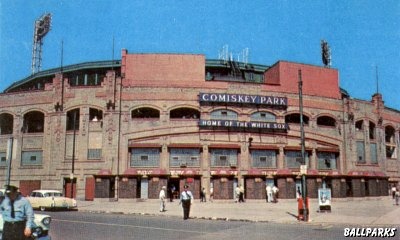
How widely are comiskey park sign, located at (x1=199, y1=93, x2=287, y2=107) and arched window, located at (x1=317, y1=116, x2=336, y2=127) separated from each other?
6.31 metres

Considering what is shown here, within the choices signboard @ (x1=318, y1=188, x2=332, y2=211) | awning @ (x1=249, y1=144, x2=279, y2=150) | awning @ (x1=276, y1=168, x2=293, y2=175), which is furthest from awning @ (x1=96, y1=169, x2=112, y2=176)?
signboard @ (x1=318, y1=188, x2=332, y2=211)

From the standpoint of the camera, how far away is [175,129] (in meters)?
42.8

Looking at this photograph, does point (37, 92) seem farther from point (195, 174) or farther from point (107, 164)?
point (195, 174)

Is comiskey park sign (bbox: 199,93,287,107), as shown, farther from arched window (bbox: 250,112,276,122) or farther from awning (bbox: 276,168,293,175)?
awning (bbox: 276,168,293,175)

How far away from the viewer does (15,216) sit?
8578 millimetres

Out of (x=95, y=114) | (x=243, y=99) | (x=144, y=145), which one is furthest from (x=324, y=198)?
(x=95, y=114)

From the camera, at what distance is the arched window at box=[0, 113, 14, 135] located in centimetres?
4733

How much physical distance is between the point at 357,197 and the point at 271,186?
1034 centimetres

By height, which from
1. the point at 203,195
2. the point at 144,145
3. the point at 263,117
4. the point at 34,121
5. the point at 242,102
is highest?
the point at 242,102

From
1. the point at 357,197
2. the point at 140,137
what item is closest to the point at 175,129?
the point at 140,137

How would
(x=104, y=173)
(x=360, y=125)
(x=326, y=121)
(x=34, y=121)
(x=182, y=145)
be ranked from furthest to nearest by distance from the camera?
1. (x=360, y=125)
2. (x=326, y=121)
3. (x=34, y=121)
4. (x=182, y=145)
5. (x=104, y=173)

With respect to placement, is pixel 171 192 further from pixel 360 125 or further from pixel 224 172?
pixel 360 125

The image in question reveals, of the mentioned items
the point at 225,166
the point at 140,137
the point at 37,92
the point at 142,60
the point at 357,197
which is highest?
the point at 142,60

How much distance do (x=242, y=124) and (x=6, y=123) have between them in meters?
27.6
